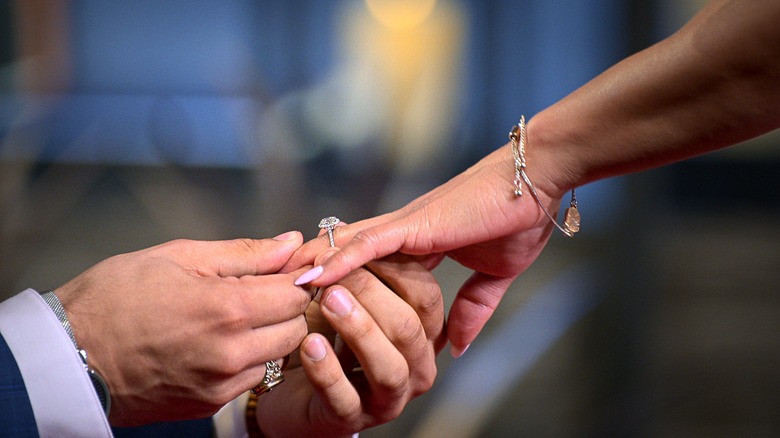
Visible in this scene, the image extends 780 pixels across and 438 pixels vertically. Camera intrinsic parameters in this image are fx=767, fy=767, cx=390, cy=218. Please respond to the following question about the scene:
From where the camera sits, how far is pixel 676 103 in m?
0.97

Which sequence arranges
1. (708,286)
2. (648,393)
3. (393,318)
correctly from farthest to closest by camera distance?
(708,286)
(648,393)
(393,318)

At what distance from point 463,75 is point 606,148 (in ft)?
6.21

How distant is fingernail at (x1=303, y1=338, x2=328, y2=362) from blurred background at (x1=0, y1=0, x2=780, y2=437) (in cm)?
172

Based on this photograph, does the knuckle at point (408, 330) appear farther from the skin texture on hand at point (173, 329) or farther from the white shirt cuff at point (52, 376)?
the white shirt cuff at point (52, 376)

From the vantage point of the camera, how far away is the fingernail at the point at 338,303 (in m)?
1.10

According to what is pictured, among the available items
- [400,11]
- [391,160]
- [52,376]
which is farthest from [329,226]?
[400,11]

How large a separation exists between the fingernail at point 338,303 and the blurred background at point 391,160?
67.8 inches

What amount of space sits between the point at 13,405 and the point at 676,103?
2.89 feet

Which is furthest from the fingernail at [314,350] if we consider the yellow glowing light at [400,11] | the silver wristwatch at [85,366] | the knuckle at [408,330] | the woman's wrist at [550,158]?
the yellow glowing light at [400,11]

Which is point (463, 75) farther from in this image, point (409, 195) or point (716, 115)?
point (716, 115)

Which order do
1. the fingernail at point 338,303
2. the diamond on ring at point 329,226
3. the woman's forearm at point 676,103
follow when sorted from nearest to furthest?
1. the woman's forearm at point 676,103
2. the fingernail at point 338,303
3. the diamond on ring at point 329,226

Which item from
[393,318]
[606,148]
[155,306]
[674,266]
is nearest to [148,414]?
[155,306]

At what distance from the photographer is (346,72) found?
2.88 m

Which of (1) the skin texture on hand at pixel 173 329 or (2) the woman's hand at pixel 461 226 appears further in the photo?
(2) the woman's hand at pixel 461 226
